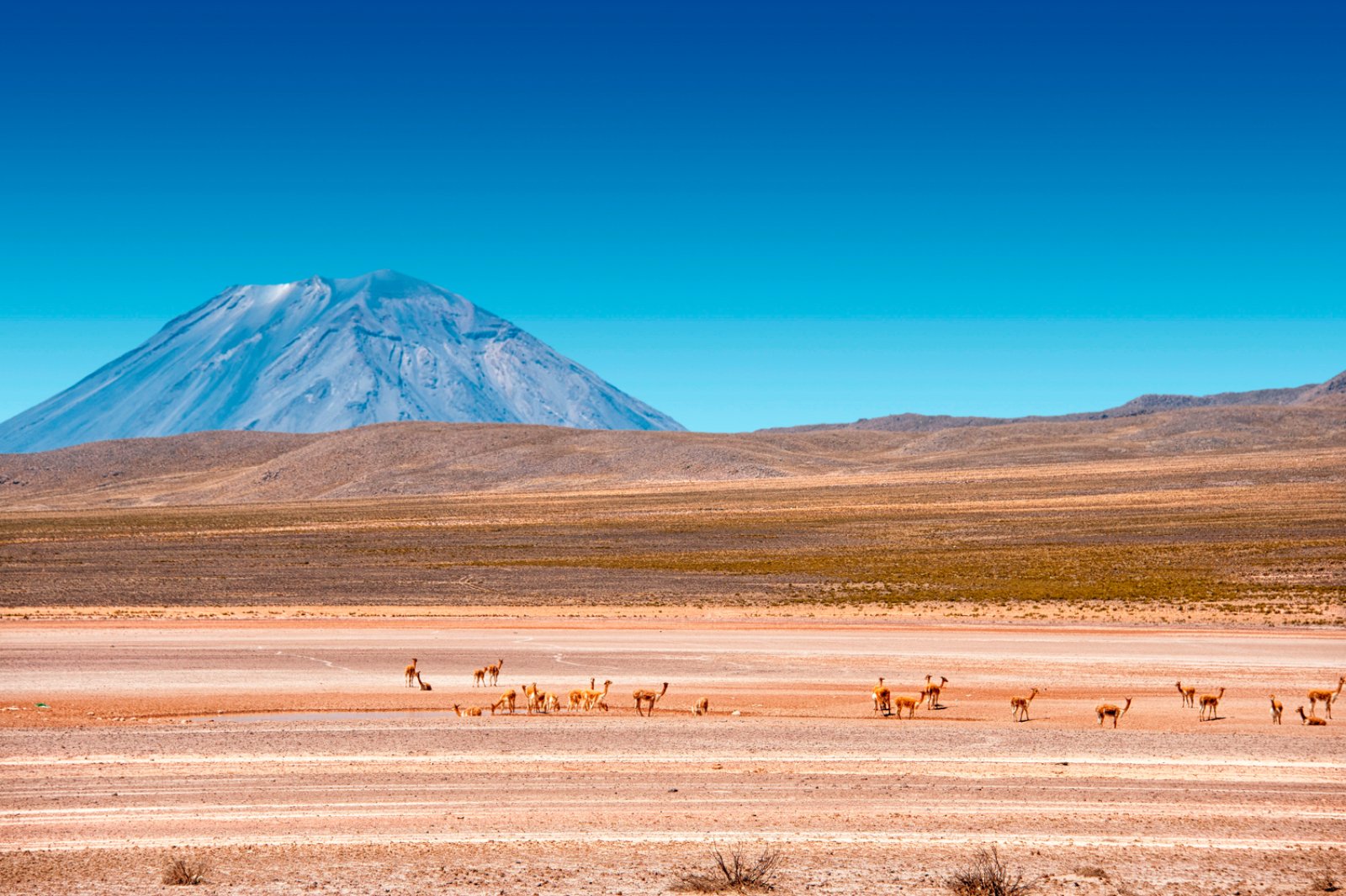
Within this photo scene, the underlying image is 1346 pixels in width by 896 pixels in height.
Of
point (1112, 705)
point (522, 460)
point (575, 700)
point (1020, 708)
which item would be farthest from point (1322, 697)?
point (522, 460)

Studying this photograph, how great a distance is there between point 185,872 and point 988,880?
7.65 m

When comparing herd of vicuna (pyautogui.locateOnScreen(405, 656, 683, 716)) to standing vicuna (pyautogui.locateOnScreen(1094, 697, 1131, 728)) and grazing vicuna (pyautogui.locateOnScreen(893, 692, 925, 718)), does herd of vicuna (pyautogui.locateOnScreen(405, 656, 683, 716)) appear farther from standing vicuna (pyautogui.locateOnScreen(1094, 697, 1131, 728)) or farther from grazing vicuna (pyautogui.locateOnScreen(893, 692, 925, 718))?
standing vicuna (pyautogui.locateOnScreen(1094, 697, 1131, 728))

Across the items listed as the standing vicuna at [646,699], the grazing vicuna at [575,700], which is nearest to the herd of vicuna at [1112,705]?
the standing vicuna at [646,699]

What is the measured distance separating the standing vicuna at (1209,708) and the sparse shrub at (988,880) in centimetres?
1083

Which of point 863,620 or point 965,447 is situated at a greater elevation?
point 965,447

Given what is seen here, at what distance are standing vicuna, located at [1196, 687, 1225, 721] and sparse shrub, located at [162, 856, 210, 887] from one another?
16.8 meters

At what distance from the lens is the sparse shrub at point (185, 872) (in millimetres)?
10617

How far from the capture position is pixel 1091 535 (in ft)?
232

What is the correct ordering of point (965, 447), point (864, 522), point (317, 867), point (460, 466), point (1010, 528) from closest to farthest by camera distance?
point (317, 867) → point (1010, 528) → point (864, 522) → point (460, 466) → point (965, 447)

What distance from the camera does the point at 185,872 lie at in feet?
35.2

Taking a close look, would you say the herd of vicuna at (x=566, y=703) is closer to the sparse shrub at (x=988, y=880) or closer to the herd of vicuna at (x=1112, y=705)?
the herd of vicuna at (x=1112, y=705)

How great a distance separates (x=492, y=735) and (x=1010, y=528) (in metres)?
64.2

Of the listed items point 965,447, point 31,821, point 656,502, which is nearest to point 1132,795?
point 31,821

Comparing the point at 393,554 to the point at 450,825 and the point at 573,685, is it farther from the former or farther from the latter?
the point at 450,825
